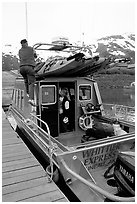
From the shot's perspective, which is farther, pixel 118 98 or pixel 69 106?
pixel 118 98

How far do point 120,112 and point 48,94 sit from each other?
2.19m

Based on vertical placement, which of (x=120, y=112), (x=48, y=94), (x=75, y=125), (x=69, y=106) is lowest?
(x=75, y=125)

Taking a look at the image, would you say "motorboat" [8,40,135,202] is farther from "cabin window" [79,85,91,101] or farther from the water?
the water

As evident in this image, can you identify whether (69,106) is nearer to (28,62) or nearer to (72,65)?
(72,65)

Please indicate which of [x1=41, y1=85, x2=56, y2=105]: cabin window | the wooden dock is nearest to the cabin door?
[x1=41, y1=85, x2=56, y2=105]: cabin window

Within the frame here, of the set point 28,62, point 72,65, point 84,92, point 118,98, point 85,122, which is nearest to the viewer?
point 72,65

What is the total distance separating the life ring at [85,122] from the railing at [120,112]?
0.53 metres

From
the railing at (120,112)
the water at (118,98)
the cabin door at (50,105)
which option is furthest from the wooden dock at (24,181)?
the water at (118,98)

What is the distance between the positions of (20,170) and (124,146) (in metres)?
1.95

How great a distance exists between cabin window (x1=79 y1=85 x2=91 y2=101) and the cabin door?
797 mm

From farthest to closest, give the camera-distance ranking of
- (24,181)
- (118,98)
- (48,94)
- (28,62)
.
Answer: (118,98), (48,94), (28,62), (24,181)

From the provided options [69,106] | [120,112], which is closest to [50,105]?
[69,106]

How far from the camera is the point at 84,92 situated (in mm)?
5801

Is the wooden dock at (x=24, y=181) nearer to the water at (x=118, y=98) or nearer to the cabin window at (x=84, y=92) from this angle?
the cabin window at (x=84, y=92)
